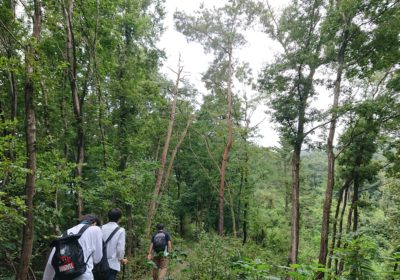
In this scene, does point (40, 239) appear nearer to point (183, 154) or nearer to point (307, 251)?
point (183, 154)

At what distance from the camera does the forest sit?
14.9 feet

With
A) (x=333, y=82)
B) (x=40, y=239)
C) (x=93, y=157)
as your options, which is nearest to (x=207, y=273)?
(x=40, y=239)

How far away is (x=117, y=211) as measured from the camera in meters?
4.06

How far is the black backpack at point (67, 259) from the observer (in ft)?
9.43

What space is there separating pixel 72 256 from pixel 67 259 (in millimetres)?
52

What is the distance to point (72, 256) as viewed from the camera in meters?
2.92

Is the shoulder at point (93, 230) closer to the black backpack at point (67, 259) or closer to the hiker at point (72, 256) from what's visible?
the hiker at point (72, 256)

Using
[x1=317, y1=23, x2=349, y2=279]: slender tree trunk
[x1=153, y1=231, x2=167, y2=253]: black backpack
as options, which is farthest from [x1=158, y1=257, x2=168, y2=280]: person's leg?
[x1=317, y1=23, x2=349, y2=279]: slender tree trunk

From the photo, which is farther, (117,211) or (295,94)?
(295,94)

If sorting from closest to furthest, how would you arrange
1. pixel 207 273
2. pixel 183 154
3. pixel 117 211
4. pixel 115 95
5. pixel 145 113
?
pixel 117 211, pixel 207 273, pixel 115 95, pixel 145 113, pixel 183 154

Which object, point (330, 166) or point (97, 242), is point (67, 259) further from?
point (330, 166)

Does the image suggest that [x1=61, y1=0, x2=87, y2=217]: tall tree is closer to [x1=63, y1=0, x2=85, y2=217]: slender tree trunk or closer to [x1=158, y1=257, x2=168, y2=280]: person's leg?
[x1=63, y1=0, x2=85, y2=217]: slender tree trunk

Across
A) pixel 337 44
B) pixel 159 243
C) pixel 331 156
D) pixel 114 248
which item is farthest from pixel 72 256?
pixel 337 44

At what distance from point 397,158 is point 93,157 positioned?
12.5m
